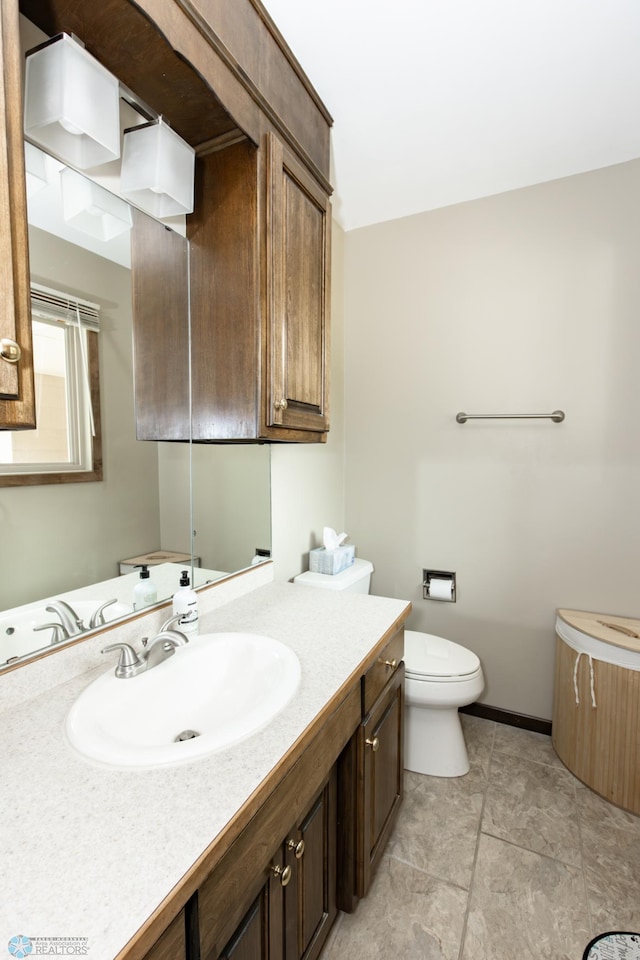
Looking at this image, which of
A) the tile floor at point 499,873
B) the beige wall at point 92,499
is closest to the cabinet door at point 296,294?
the beige wall at point 92,499

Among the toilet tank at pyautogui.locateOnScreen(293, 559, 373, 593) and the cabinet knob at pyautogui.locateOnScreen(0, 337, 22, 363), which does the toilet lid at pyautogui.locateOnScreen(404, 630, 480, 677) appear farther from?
the cabinet knob at pyautogui.locateOnScreen(0, 337, 22, 363)

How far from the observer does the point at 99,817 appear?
0.62 m

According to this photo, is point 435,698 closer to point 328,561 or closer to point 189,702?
point 328,561

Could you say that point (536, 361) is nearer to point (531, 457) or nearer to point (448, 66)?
point (531, 457)

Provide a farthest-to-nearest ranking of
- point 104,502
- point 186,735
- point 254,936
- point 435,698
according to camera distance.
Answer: point 435,698, point 104,502, point 186,735, point 254,936

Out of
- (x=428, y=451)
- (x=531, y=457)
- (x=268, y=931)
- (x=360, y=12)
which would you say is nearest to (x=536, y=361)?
(x=531, y=457)

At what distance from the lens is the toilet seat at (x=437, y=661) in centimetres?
173

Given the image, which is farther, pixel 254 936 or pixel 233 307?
pixel 233 307

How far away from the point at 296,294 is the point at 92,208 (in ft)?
1.88

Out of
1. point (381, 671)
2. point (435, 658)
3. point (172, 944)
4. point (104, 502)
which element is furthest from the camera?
point (435, 658)

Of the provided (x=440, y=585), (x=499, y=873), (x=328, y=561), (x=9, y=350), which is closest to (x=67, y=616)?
(x=9, y=350)

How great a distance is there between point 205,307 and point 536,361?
1505mm

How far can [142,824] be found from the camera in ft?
2.00

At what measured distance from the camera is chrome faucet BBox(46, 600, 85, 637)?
37.7 inches
